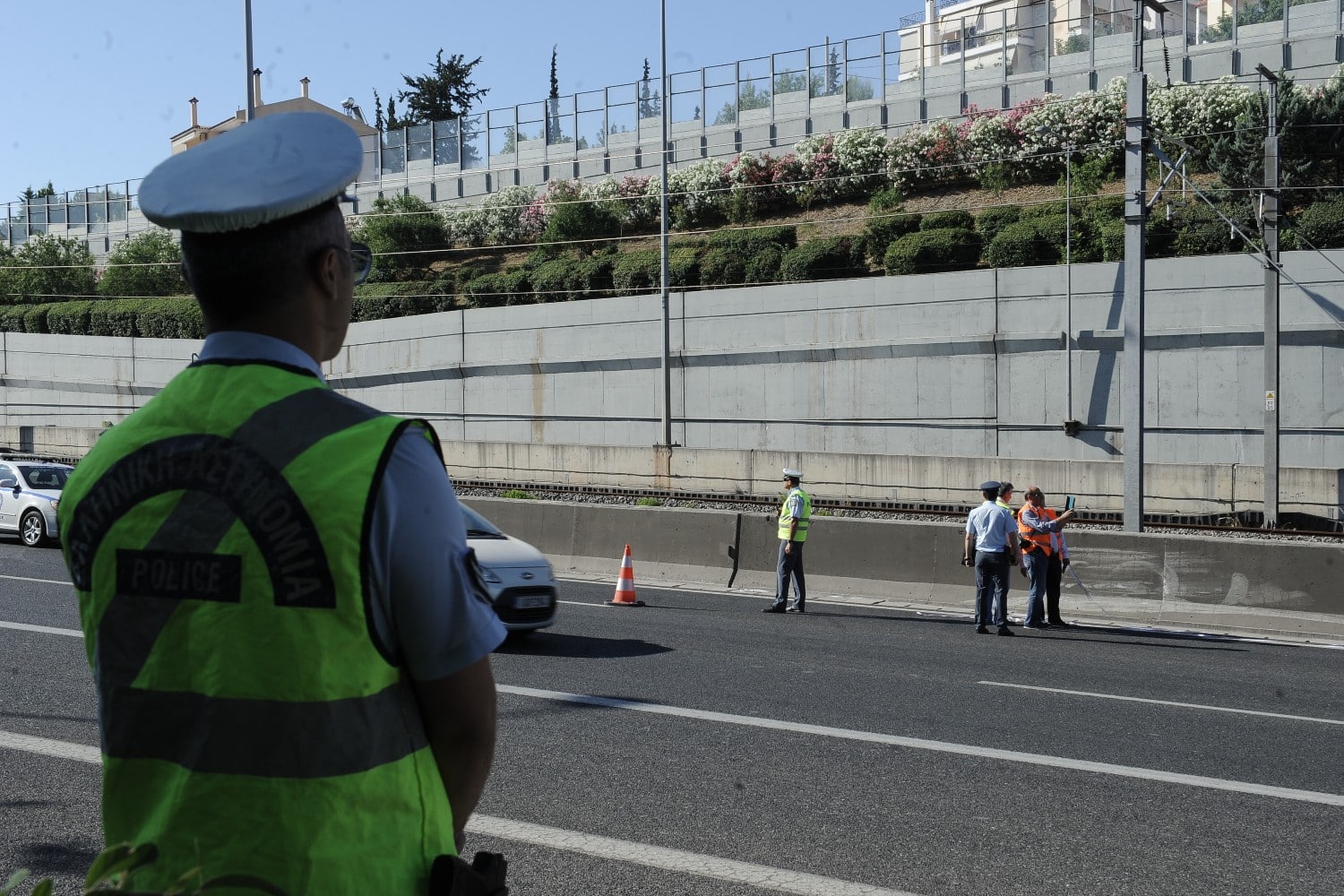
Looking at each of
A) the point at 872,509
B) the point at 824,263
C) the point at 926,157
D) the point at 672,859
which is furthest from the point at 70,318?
the point at 672,859

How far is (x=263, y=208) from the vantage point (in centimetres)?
188

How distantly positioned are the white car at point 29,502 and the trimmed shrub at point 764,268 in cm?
1975

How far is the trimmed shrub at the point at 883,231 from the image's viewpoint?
36.3m

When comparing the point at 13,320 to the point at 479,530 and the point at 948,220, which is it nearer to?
the point at 948,220

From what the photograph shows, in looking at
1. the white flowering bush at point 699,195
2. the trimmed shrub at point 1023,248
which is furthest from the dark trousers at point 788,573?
the white flowering bush at point 699,195

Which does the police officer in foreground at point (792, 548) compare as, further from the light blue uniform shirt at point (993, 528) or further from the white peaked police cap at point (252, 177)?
the white peaked police cap at point (252, 177)

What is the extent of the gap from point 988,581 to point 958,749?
7167 mm

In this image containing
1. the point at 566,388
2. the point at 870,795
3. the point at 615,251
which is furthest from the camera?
the point at 615,251

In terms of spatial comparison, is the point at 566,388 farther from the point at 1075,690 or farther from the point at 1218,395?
the point at 1075,690

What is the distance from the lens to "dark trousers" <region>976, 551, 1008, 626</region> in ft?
48.5

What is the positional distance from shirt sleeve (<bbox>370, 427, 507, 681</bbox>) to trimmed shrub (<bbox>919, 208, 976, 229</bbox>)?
35.4 meters

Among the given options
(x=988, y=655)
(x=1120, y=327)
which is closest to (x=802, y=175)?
(x=1120, y=327)

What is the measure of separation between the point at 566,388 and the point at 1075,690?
28.4 m

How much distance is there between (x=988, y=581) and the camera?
14.8 meters
